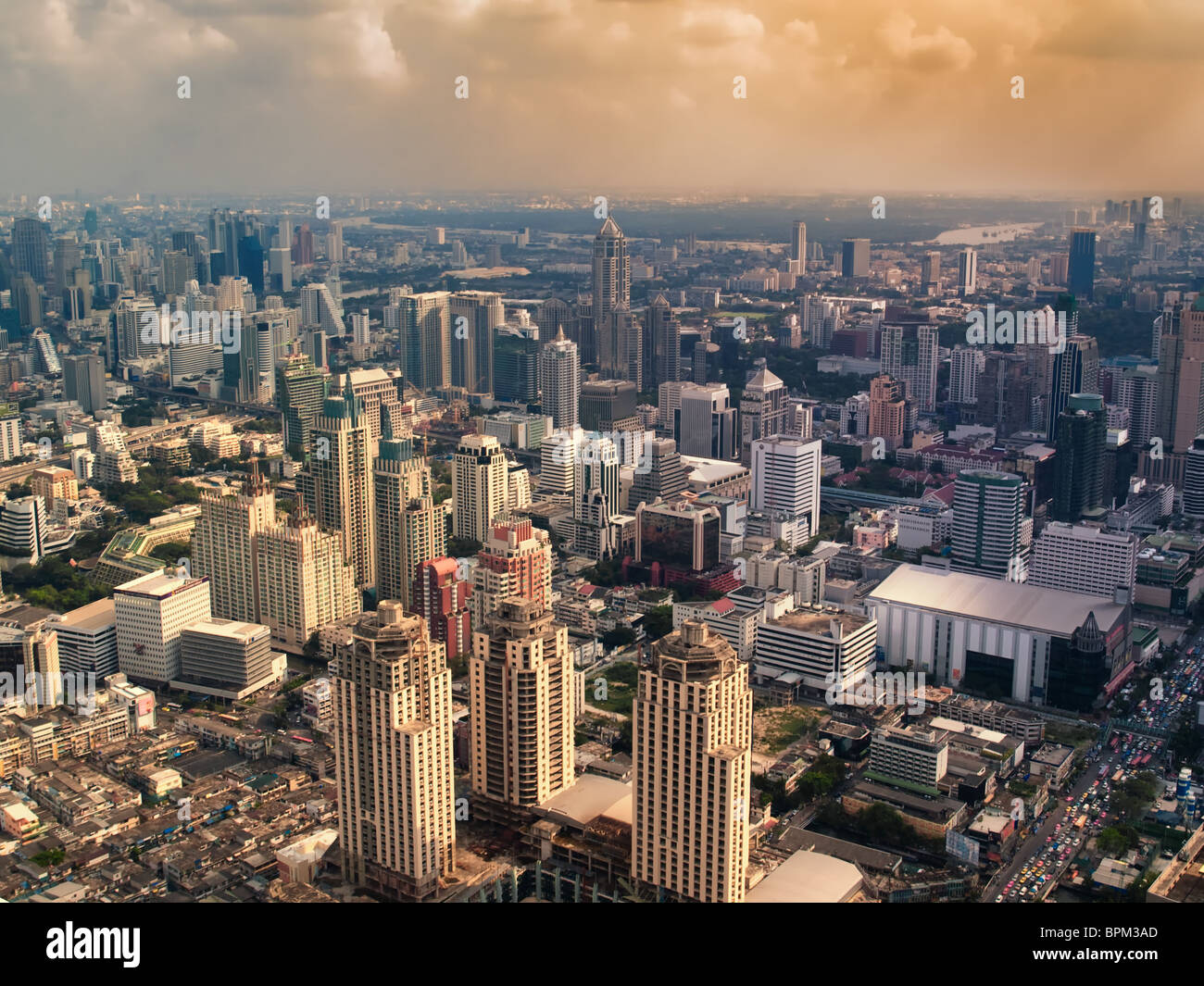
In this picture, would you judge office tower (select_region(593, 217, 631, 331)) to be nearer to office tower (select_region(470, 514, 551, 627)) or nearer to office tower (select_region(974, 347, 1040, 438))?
office tower (select_region(974, 347, 1040, 438))

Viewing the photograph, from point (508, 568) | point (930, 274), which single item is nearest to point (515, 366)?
point (930, 274)

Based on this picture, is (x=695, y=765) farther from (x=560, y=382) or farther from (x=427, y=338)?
(x=427, y=338)

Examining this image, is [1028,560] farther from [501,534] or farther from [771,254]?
[771,254]

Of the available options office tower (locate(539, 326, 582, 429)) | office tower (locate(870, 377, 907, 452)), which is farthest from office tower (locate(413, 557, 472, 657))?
office tower (locate(870, 377, 907, 452))

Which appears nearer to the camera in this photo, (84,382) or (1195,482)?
(1195,482)

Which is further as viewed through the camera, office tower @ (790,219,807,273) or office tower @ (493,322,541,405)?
office tower @ (790,219,807,273)

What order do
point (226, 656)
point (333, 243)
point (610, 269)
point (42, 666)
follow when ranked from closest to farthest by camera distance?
point (42, 666) → point (226, 656) → point (610, 269) → point (333, 243)
